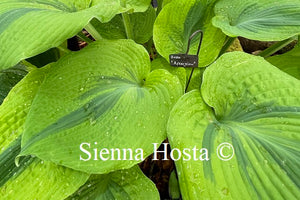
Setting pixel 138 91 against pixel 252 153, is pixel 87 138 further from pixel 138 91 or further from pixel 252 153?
pixel 252 153

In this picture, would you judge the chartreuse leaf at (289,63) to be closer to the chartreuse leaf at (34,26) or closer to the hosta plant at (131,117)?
the hosta plant at (131,117)

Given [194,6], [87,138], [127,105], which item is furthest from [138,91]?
[194,6]

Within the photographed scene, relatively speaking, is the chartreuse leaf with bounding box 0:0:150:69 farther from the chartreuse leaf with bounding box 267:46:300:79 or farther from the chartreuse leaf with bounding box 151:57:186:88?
the chartreuse leaf with bounding box 267:46:300:79

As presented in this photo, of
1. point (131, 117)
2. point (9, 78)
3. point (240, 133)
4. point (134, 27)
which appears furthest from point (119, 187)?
point (134, 27)

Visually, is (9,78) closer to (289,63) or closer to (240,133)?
(240,133)

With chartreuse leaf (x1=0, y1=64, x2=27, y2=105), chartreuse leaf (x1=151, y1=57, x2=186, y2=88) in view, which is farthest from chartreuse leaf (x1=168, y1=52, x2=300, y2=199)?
chartreuse leaf (x1=0, y1=64, x2=27, y2=105)
